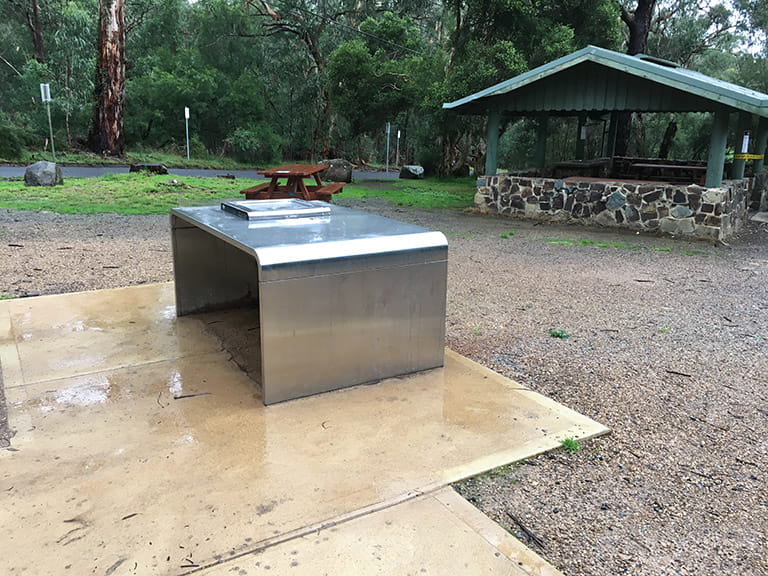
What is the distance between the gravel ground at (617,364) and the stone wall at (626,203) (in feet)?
2.89

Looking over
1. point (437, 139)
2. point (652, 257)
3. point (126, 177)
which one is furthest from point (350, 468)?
point (437, 139)

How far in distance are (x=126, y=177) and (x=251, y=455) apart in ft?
55.2

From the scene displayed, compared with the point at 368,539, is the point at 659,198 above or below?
above

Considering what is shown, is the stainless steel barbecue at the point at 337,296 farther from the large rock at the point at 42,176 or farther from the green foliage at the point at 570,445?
the large rock at the point at 42,176

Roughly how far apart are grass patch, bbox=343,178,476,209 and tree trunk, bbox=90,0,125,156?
33.0ft

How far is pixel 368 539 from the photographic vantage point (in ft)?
7.70

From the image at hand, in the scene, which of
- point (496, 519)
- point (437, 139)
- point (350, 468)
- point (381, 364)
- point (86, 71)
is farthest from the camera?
point (86, 71)

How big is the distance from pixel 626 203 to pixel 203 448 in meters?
10.2

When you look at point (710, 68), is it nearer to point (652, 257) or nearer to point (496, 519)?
point (652, 257)

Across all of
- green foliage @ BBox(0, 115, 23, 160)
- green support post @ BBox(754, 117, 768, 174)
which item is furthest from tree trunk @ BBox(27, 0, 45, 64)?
green support post @ BBox(754, 117, 768, 174)

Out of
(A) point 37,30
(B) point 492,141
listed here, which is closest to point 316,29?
(A) point 37,30

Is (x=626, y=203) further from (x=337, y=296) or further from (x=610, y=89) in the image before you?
(x=337, y=296)

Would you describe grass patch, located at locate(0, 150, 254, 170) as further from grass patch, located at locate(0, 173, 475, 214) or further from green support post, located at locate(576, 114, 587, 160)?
green support post, located at locate(576, 114, 587, 160)

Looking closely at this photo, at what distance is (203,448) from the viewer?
300cm
